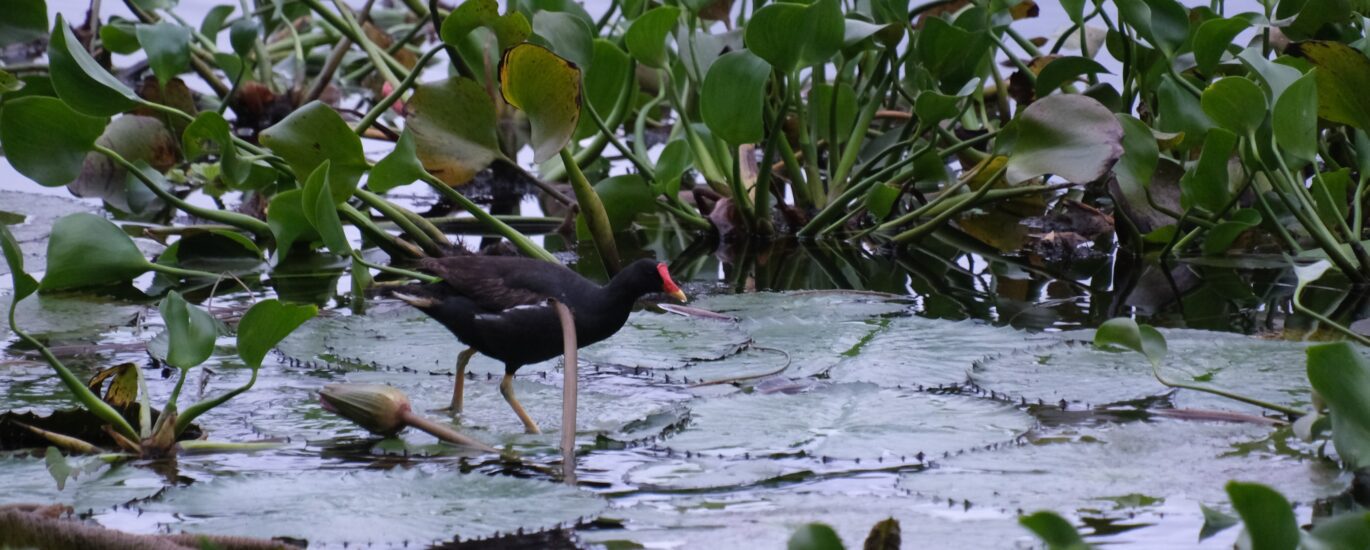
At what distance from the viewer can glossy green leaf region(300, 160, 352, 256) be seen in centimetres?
273

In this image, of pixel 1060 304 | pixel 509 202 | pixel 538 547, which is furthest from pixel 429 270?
pixel 509 202

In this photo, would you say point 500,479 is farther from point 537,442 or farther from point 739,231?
point 739,231

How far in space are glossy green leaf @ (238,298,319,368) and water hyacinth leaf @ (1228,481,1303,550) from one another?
1283 millimetres

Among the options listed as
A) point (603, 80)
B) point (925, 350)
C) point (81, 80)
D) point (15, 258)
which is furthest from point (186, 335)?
point (603, 80)

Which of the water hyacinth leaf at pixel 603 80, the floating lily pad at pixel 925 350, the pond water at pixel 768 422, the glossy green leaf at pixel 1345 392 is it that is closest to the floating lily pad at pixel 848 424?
the pond water at pixel 768 422

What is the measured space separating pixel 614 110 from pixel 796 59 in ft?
2.93

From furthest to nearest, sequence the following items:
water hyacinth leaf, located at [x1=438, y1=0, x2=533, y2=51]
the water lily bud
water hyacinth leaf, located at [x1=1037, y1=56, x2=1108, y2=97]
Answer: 1. water hyacinth leaf, located at [x1=1037, y1=56, x2=1108, y2=97]
2. water hyacinth leaf, located at [x1=438, y1=0, x2=533, y2=51]
3. the water lily bud

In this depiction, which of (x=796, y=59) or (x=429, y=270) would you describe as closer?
(x=429, y=270)

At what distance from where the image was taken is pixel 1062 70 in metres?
4.07

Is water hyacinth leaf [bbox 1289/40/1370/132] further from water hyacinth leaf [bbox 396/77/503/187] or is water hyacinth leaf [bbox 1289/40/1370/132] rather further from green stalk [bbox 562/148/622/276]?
water hyacinth leaf [bbox 396/77/503/187]

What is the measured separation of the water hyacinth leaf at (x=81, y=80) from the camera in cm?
296

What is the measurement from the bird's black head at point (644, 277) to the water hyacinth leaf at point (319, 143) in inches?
29.2

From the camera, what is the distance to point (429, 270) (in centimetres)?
296

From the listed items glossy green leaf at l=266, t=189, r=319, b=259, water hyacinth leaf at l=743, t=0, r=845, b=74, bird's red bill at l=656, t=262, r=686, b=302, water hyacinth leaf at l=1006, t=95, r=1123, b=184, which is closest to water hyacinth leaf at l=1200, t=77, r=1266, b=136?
water hyacinth leaf at l=1006, t=95, r=1123, b=184
